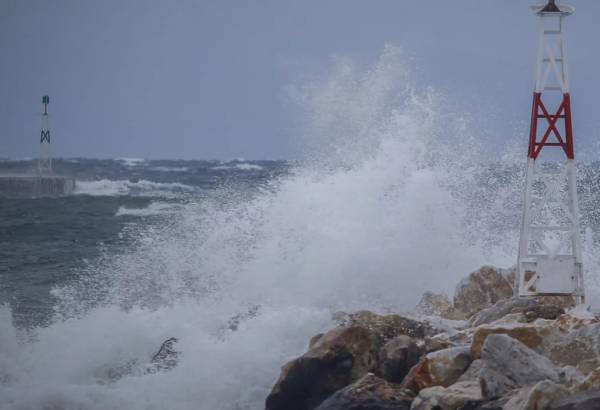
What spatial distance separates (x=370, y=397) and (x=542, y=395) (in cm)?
172

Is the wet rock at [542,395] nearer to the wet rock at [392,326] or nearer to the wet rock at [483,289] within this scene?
the wet rock at [392,326]

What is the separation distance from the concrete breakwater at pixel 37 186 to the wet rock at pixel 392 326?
36719 millimetres

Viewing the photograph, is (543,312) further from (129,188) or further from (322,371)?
(129,188)

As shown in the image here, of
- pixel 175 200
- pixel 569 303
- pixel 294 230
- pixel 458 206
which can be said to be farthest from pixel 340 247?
pixel 175 200

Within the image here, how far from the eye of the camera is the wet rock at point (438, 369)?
28.4 ft

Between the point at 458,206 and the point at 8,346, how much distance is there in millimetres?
7886

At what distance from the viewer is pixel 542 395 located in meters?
7.34

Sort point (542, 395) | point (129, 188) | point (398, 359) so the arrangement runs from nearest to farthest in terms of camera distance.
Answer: point (542, 395) → point (398, 359) → point (129, 188)

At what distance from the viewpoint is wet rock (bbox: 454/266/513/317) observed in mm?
12125

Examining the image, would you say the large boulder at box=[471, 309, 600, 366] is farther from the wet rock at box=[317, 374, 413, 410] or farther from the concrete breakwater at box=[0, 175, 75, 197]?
the concrete breakwater at box=[0, 175, 75, 197]

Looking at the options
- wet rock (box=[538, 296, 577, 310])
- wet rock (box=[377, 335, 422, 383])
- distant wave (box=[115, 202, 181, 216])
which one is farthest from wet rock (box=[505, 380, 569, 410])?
distant wave (box=[115, 202, 181, 216])

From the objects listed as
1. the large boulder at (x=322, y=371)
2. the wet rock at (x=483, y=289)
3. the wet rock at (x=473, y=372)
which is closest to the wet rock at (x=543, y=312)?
the wet rock at (x=473, y=372)

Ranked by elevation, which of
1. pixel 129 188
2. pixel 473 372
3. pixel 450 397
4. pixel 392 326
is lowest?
pixel 450 397

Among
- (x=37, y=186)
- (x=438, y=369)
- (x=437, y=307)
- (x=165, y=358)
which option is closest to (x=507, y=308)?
(x=438, y=369)
